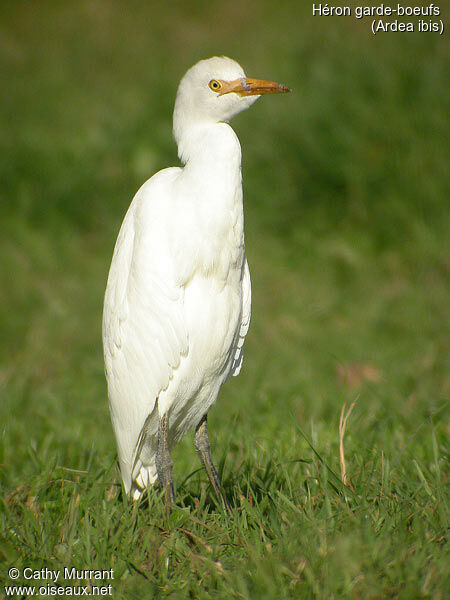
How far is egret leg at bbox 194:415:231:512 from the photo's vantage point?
2.40 meters

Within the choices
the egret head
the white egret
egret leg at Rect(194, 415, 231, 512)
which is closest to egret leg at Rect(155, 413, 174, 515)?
the white egret

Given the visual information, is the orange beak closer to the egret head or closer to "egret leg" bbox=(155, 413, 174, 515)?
the egret head

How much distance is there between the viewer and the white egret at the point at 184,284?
2289 mm

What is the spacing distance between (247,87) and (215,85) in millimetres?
111

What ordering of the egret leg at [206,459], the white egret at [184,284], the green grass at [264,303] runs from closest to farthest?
the green grass at [264,303] → the white egret at [184,284] → the egret leg at [206,459]

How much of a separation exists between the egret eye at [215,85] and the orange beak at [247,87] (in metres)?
0.01

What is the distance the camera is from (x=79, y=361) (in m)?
4.55

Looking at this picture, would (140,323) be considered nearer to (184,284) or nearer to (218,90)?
(184,284)

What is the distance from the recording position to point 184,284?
7.61ft

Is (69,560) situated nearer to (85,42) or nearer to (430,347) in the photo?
(430,347)

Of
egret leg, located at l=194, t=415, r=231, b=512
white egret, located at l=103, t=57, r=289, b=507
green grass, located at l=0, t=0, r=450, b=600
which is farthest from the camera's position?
egret leg, located at l=194, t=415, r=231, b=512

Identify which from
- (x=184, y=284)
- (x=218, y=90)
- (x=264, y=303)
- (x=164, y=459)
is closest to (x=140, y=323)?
(x=184, y=284)

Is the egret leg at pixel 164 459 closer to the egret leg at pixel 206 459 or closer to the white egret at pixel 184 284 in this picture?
the white egret at pixel 184 284

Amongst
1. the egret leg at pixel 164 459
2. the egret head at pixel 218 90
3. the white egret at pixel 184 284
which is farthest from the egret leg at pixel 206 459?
the egret head at pixel 218 90
